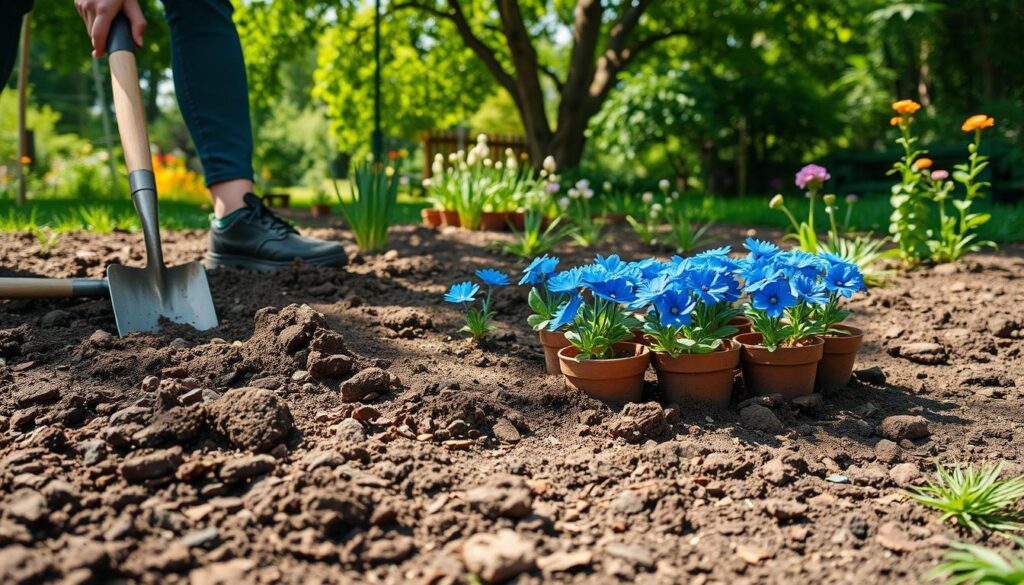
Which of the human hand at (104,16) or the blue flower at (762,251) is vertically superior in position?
the human hand at (104,16)

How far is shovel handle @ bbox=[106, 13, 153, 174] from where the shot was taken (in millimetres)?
2352

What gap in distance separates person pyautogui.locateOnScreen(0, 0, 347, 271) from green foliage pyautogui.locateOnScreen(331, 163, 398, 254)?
0.59 meters

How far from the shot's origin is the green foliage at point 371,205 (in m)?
3.64

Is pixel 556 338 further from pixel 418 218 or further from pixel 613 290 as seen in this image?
pixel 418 218

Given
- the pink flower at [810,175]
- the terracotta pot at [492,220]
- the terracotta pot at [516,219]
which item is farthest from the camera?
the terracotta pot at [516,219]

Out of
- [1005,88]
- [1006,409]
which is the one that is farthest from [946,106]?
[1006,409]

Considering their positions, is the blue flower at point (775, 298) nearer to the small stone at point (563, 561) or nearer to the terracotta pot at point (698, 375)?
the terracotta pot at point (698, 375)

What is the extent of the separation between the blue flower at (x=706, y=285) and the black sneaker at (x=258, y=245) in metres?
1.75

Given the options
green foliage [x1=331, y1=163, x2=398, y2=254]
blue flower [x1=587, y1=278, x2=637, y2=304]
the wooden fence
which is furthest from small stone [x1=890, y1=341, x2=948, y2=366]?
the wooden fence

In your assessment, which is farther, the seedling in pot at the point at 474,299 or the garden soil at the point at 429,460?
the seedling in pot at the point at 474,299

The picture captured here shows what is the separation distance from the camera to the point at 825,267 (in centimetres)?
192

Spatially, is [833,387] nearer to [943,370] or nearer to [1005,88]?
[943,370]

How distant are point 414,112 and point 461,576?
12.3m

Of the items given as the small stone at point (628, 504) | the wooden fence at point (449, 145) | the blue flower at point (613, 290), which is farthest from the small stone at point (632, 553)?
the wooden fence at point (449, 145)
